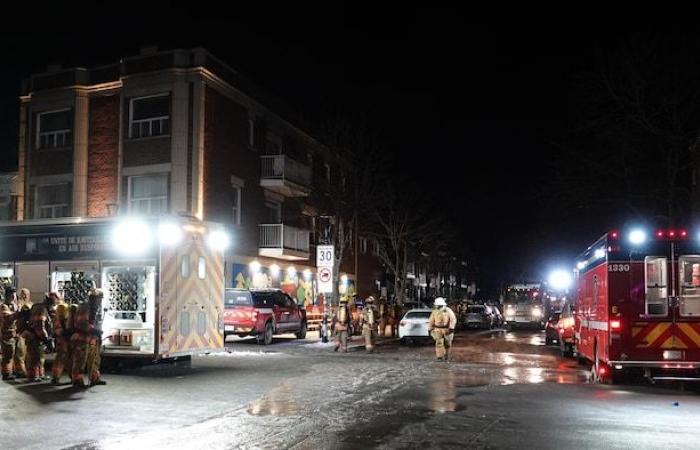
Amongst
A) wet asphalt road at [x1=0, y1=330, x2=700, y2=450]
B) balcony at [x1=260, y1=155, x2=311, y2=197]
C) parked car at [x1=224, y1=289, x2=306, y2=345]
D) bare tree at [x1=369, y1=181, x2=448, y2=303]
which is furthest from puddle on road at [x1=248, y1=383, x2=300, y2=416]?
bare tree at [x1=369, y1=181, x2=448, y2=303]

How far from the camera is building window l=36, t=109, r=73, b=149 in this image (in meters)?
32.8

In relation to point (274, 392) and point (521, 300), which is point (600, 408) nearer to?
point (274, 392)

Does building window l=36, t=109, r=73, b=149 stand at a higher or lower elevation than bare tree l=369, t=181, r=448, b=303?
higher

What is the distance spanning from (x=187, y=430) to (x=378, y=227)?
142 ft

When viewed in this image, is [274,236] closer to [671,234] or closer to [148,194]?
[148,194]

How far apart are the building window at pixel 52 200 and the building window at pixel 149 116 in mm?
4184

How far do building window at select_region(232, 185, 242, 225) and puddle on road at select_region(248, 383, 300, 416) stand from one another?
68.0 ft

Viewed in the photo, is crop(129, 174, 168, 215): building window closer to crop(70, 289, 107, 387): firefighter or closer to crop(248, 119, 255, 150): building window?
crop(248, 119, 255, 150): building window

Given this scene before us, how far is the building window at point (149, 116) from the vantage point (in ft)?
101

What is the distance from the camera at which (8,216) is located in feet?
113

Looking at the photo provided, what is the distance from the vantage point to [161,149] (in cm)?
3059

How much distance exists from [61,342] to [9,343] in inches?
49.0

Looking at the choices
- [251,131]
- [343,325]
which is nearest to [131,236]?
[343,325]

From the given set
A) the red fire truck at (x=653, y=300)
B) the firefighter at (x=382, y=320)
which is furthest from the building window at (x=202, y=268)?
the firefighter at (x=382, y=320)
